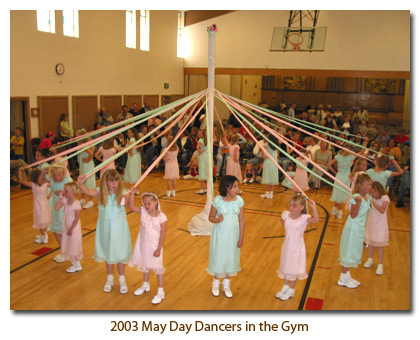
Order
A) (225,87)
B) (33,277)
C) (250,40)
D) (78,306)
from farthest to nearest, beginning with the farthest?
(225,87), (250,40), (33,277), (78,306)

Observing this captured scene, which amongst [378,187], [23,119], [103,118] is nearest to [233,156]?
[378,187]

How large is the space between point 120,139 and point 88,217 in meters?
3.54

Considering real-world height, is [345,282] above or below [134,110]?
below

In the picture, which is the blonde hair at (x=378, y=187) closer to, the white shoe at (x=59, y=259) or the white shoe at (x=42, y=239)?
the white shoe at (x=59, y=259)

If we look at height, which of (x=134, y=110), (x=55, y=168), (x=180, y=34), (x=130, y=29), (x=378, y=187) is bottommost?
(x=378, y=187)

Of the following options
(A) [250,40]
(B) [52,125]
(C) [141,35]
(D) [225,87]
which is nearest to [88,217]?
(B) [52,125]

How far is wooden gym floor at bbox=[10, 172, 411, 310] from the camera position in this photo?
175 inches

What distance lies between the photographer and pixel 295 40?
1465cm

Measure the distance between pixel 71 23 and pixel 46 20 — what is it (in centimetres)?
91

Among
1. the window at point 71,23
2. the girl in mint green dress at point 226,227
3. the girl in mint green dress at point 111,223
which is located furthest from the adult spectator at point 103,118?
the girl in mint green dress at point 226,227

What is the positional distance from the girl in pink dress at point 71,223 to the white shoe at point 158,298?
1.20 meters

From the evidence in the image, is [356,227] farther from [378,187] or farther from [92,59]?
[92,59]

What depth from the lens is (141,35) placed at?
14.5m
